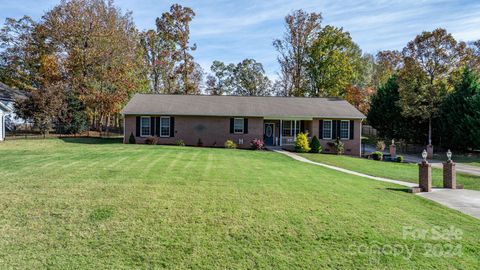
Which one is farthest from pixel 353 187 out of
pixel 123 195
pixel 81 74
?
pixel 81 74

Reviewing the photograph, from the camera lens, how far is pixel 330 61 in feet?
121

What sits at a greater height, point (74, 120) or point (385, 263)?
point (74, 120)

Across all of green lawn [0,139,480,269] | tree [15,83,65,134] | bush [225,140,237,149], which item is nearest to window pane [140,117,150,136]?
bush [225,140,237,149]

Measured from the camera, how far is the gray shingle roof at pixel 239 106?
24.4 m

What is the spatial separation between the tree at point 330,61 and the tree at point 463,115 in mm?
12092

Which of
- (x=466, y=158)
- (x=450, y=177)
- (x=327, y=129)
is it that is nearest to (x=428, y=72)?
(x=466, y=158)

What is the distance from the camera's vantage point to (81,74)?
102 feet

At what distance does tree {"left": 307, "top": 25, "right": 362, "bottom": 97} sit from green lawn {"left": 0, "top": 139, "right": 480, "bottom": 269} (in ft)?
97.6

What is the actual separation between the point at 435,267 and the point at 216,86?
48.6m

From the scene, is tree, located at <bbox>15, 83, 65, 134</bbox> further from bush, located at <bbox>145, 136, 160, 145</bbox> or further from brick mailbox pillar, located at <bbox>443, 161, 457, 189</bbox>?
brick mailbox pillar, located at <bbox>443, 161, 457, 189</bbox>

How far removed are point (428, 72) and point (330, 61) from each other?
35.2 ft

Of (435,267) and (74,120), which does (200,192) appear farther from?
(74,120)

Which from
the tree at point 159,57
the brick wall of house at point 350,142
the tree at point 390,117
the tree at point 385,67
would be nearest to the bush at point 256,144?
the brick wall of house at point 350,142

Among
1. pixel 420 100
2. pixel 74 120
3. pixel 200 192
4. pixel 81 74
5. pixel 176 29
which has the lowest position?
pixel 200 192
